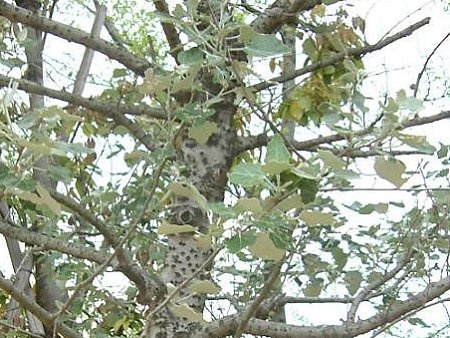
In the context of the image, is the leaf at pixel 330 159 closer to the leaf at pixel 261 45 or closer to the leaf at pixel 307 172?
the leaf at pixel 307 172

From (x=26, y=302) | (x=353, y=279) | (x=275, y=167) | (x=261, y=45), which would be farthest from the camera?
(x=353, y=279)

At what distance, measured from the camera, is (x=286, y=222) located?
67 centimetres

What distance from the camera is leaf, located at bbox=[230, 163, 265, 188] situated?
0.60 meters

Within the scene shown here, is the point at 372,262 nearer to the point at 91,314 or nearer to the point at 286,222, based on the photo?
the point at 91,314

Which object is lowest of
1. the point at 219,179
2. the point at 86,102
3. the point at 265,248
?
the point at 265,248

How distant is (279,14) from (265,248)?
25.5 inches

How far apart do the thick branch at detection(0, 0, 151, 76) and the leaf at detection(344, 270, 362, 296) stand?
0.47m

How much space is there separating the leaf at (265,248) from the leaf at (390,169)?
11cm

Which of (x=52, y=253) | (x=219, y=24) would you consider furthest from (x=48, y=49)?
(x=219, y=24)

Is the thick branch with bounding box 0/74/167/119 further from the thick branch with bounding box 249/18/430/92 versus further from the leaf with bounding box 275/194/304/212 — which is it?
the leaf with bounding box 275/194/304/212

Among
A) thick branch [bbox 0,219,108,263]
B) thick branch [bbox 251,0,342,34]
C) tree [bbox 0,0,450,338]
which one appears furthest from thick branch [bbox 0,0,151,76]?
thick branch [bbox 0,219,108,263]

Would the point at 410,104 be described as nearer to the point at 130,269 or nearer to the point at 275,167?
the point at 275,167

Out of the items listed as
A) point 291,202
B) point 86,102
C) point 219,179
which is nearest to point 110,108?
point 86,102

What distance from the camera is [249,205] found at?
642 millimetres
